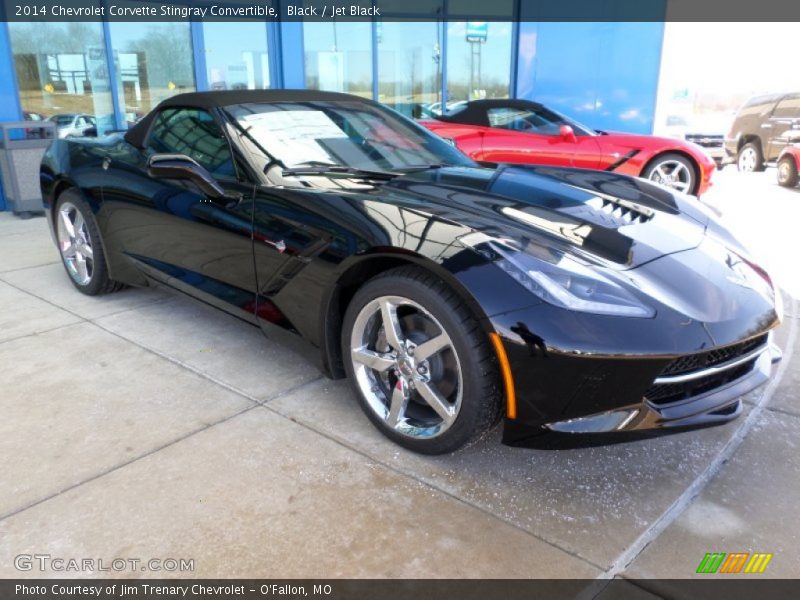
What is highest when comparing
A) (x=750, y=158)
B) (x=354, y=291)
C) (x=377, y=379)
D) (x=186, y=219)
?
(x=186, y=219)

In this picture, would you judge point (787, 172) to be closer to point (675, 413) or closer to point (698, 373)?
point (698, 373)

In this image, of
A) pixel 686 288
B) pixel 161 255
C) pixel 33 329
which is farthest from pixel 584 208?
pixel 33 329

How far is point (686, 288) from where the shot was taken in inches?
86.2

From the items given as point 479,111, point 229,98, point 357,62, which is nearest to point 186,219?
point 229,98

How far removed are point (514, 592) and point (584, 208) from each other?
5.18 feet

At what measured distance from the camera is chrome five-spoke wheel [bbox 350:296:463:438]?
2.30 meters

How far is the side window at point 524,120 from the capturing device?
25.5 ft

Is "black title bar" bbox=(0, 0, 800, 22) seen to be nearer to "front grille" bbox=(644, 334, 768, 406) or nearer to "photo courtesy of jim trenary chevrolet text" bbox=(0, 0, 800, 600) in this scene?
"photo courtesy of jim trenary chevrolet text" bbox=(0, 0, 800, 600)

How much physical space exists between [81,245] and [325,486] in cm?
284

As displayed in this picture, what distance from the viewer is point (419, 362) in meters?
2.35

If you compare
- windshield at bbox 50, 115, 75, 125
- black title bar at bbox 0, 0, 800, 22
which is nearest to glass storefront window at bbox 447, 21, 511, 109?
black title bar at bbox 0, 0, 800, 22

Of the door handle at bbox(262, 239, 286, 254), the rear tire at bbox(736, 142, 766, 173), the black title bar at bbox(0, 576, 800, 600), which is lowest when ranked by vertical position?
the rear tire at bbox(736, 142, 766, 173)

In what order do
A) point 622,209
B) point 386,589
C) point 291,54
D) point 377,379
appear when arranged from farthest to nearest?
1. point 291,54
2. point 622,209
3. point 377,379
4. point 386,589

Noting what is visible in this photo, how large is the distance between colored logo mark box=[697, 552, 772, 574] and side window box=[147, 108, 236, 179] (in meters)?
2.38
